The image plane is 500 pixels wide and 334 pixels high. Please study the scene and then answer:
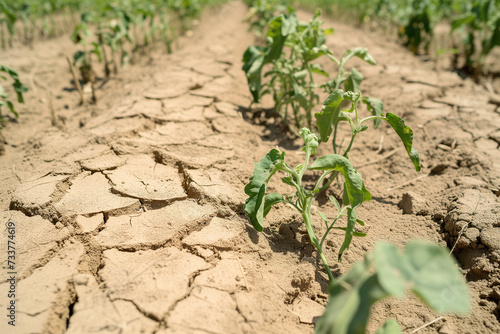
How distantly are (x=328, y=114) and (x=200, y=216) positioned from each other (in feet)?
2.63

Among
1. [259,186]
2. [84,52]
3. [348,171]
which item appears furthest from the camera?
[84,52]

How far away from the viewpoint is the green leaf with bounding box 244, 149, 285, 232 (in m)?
1.46

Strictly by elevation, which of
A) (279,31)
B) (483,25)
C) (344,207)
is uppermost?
(483,25)

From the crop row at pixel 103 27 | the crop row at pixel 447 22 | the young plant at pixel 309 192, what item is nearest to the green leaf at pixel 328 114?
the young plant at pixel 309 192

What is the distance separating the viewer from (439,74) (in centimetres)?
377

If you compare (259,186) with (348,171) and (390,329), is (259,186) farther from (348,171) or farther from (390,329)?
Answer: (390,329)

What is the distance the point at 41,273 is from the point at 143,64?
352 cm

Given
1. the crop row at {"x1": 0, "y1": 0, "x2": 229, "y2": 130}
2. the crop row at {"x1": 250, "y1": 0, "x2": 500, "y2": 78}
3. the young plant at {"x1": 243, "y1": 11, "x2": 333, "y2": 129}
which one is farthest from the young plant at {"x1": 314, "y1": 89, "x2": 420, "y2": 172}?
the crop row at {"x1": 250, "y1": 0, "x2": 500, "y2": 78}

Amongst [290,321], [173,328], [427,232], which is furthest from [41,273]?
[427,232]

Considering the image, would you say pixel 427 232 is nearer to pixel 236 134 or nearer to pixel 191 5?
pixel 236 134

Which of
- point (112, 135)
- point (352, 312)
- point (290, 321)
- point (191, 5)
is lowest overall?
point (290, 321)

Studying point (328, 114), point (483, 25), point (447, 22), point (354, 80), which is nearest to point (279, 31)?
point (354, 80)

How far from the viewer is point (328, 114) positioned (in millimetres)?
1682

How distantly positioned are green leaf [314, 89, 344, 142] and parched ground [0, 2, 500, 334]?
49 centimetres
